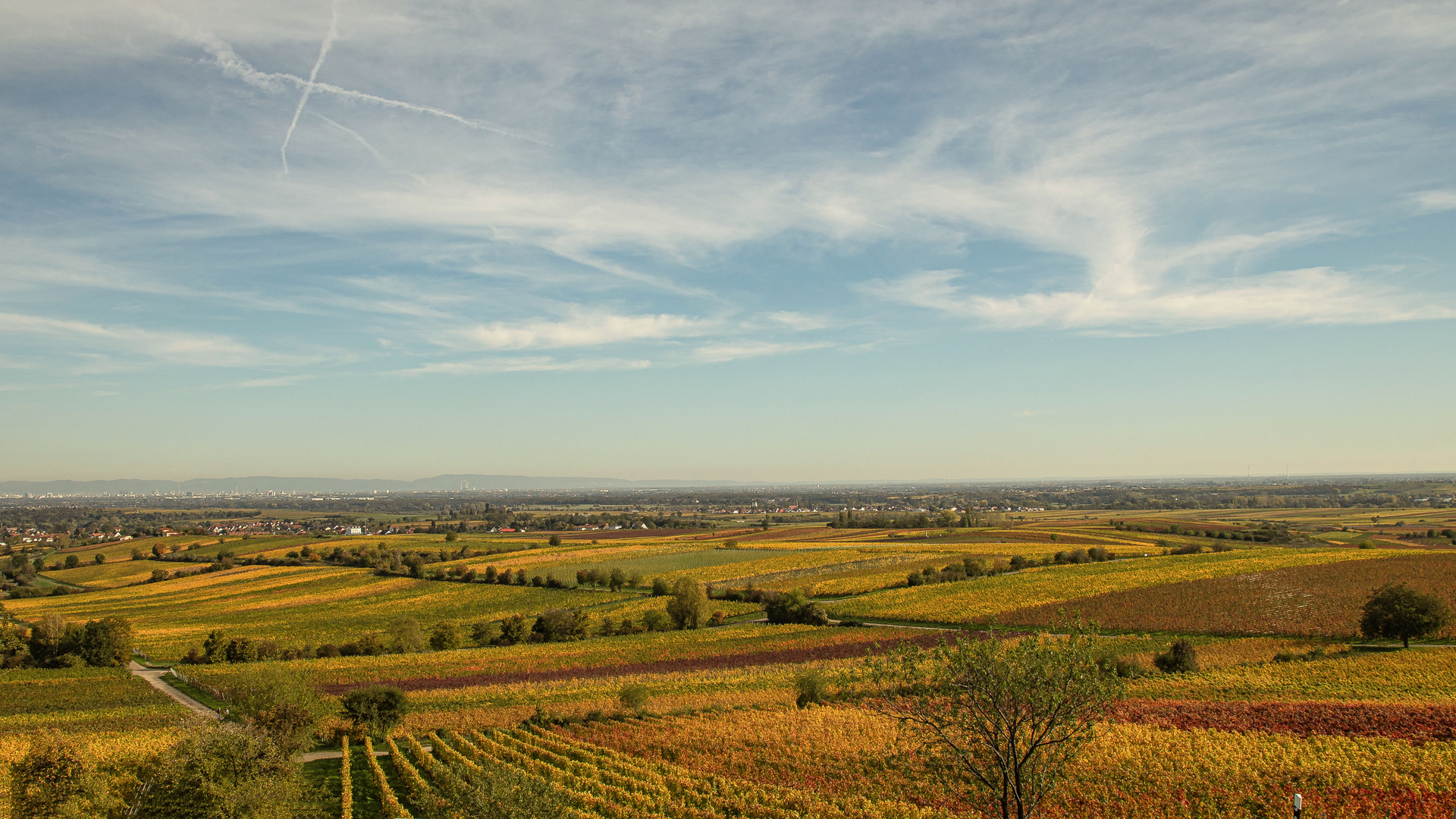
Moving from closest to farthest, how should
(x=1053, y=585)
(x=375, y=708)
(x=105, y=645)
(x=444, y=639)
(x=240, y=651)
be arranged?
(x=375, y=708), (x=105, y=645), (x=240, y=651), (x=444, y=639), (x=1053, y=585)

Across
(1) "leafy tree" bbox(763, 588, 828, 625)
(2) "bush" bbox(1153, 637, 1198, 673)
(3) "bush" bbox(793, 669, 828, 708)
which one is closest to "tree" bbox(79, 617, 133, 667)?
(1) "leafy tree" bbox(763, 588, 828, 625)

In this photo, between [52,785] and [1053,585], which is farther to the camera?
[1053,585]

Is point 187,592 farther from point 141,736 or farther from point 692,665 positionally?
point 692,665

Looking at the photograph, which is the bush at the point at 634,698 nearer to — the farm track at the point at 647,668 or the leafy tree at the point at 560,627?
the farm track at the point at 647,668

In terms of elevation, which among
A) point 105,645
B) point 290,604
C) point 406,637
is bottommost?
point 290,604

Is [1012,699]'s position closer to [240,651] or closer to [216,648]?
[240,651]

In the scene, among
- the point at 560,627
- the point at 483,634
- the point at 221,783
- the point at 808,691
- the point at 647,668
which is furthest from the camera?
the point at 560,627

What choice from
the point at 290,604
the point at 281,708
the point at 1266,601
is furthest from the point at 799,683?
the point at 290,604
